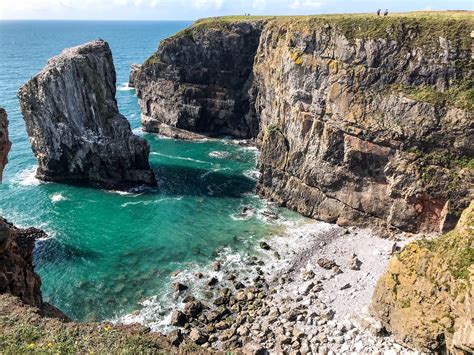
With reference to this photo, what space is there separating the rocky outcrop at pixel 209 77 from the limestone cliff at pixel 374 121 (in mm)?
20653

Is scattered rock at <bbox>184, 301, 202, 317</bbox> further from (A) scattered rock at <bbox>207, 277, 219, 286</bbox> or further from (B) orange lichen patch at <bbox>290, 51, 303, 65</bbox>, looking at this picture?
(B) orange lichen patch at <bbox>290, 51, 303, 65</bbox>

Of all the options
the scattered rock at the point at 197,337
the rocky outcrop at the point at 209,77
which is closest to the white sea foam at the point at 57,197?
the rocky outcrop at the point at 209,77

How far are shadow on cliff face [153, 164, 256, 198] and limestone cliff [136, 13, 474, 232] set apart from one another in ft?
17.8

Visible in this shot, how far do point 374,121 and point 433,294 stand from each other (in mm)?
27269

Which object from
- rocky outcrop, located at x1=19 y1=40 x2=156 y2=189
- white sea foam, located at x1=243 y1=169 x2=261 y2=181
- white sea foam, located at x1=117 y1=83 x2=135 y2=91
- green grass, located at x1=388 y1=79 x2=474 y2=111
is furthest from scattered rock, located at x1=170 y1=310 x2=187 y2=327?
white sea foam, located at x1=117 y1=83 x2=135 y2=91

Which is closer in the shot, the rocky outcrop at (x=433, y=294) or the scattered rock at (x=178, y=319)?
the rocky outcrop at (x=433, y=294)

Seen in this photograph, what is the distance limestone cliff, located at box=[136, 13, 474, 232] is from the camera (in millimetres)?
48938

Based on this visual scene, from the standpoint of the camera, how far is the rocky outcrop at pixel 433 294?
92.0ft

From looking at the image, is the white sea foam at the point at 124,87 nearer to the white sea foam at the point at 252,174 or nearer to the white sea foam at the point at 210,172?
the white sea foam at the point at 210,172

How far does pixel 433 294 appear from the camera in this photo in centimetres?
3120

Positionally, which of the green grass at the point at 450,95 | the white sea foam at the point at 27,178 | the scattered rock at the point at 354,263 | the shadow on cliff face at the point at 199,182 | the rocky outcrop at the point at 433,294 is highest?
the green grass at the point at 450,95

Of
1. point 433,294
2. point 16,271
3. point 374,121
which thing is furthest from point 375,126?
point 16,271

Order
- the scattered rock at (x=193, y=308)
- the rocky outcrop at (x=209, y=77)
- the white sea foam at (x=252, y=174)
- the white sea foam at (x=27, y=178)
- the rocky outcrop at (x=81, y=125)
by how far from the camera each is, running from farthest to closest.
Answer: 1. the rocky outcrop at (x=209, y=77)
2. the white sea foam at (x=252, y=174)
3. the white sea foam at (x=27, y=178)
4. the rocky outcrop at (x=81, y=125)
5. the scattered rock at (x=193, y=308)

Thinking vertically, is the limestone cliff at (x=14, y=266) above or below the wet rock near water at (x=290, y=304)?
above
